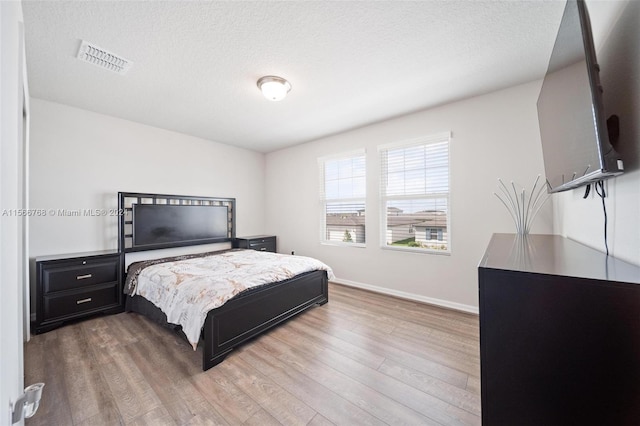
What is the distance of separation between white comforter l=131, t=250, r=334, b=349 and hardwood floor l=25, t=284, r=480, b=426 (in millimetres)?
344

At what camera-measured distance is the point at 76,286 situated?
2.68 m

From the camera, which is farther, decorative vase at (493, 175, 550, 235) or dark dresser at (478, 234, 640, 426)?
decorative vase at (493, 175, 550, 235)

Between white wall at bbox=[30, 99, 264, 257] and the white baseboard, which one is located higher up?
white wall at bbox=[30, 99, 264, 257]

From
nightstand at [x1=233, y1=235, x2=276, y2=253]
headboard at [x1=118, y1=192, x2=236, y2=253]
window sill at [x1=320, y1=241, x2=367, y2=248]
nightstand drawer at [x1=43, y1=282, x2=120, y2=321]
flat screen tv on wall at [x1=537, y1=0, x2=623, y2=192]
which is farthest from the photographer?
nightstand at [x1=233, y1=235, x2=276, y2=253]

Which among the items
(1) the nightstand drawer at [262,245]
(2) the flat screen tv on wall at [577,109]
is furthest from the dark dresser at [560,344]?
(1) the nightstand drawer at [262,245]

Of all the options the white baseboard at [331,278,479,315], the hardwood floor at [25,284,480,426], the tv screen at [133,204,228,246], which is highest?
the tv screen at [133,204,228,246]

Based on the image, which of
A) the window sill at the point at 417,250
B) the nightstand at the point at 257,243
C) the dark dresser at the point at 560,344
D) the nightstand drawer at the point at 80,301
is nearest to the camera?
the dark dresser at the point at 560,344

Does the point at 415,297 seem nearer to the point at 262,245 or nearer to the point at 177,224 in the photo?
the point at 262,245

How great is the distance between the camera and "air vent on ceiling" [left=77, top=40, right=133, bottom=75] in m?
1.96

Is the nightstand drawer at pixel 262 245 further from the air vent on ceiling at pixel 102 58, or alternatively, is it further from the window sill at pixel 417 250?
the air vent on ceiling at pixel 102 58

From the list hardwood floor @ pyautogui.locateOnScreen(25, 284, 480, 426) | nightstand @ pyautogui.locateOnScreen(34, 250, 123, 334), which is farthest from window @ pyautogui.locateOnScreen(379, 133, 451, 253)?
nightstand @ pyautogui.locateOnScreen(34, 250, 123, 334)

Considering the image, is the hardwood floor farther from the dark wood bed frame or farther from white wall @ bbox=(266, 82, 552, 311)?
white wall @ bbox=(266, 82, 552, 311)

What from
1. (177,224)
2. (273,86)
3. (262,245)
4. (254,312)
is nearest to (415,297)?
(254,312)

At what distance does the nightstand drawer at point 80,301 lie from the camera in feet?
8.21
